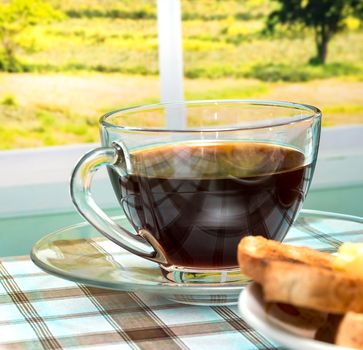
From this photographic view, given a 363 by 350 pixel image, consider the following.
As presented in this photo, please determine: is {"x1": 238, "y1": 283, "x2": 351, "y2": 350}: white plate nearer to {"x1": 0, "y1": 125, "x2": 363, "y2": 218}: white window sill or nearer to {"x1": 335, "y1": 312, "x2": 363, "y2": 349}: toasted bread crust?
{"x1": 335, "y1": 312, "x2": 363, "y2": 349}: toasted bread crust

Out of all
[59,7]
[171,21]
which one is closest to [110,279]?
[171,21]

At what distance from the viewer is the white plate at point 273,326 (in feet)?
1.96

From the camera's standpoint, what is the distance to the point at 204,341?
75 centimetres

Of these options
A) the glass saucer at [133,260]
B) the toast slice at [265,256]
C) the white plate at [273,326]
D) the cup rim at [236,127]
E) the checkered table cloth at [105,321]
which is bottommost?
the checkered table cloth at [105,321]

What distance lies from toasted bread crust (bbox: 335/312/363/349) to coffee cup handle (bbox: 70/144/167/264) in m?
0.31

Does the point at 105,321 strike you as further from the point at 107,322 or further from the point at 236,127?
the point at 236,127

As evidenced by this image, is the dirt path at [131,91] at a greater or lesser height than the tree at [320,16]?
lesser

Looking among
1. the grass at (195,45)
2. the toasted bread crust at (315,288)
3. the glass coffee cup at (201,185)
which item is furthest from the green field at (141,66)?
the toasted bread crust at (315,288)

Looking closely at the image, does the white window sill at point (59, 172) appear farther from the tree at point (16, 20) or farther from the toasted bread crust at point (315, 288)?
the tree at point (16, 20)

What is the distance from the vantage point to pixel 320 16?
19.7 feet

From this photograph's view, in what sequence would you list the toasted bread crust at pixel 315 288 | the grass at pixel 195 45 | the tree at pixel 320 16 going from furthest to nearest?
1. the tree at pixel 320 16
2. the grass at pixel 195 45
3. the toasted bread crust at pixel 315 288

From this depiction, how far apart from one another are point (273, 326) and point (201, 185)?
0.76 feet

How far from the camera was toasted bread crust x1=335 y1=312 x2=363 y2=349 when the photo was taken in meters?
0.59

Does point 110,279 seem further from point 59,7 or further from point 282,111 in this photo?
point 59,7
